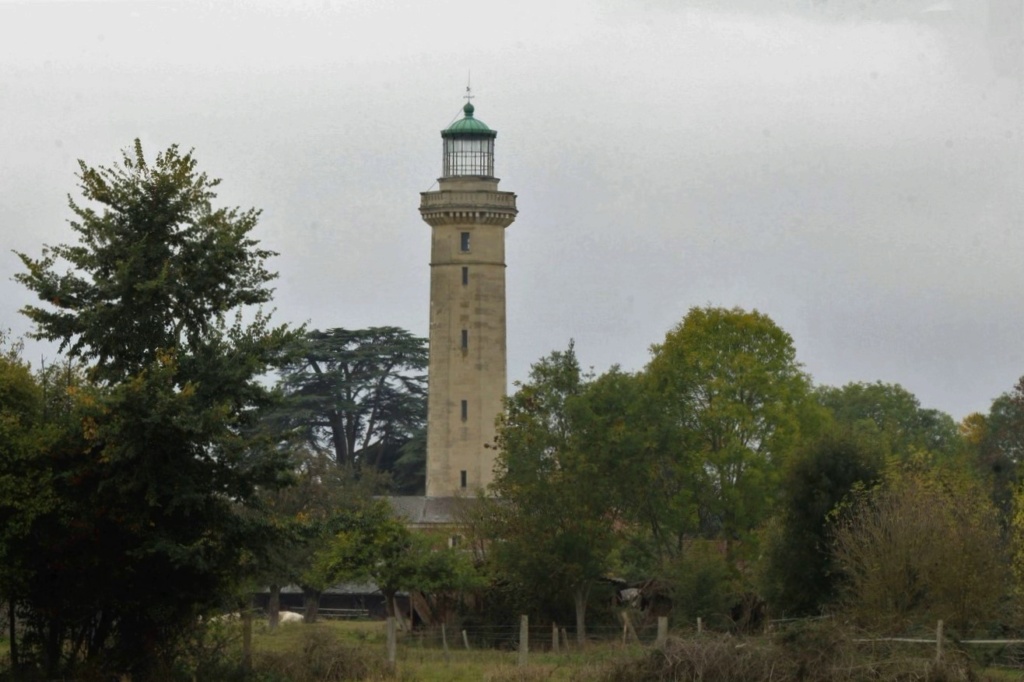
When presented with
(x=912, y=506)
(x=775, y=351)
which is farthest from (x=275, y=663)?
(x=775, y=351)

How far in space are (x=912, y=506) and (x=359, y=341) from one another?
189 feet

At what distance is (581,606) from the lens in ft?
164

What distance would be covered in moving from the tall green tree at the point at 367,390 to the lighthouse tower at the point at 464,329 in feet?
49.3

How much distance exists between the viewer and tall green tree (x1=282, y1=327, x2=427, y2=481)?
304 feet

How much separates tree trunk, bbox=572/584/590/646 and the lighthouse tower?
25.9 m

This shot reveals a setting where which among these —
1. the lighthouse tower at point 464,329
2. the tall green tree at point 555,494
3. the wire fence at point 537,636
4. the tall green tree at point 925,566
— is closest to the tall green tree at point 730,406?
the tall green tree at point 555,494

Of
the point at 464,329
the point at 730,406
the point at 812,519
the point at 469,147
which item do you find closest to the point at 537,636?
the point at 812,519

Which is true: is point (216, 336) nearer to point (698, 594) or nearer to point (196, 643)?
point (196, 643)

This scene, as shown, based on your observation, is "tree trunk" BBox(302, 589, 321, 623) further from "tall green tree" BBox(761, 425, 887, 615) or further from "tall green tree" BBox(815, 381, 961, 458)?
"tall green tree" BBox(815, 381, 961, 458)

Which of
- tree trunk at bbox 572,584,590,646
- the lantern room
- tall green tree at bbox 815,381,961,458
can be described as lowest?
tree trunk at bbox 572,584,590,646

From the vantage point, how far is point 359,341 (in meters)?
94.8

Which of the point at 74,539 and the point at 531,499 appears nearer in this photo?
the point at 74,539

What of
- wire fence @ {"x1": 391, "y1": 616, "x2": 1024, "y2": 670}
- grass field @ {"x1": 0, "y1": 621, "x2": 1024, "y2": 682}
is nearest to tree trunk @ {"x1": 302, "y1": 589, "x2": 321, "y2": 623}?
wire fence @ {"x1": 391, "y1": 616, "x2": 1024, "y2": 670}

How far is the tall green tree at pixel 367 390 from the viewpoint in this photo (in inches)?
3649
